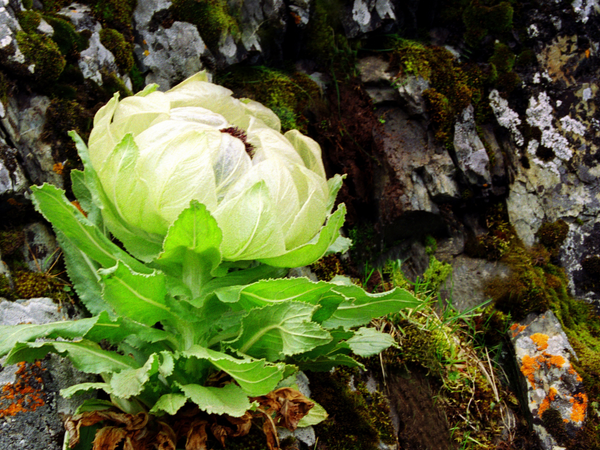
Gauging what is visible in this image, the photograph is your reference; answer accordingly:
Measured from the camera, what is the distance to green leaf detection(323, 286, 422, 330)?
1657 mm

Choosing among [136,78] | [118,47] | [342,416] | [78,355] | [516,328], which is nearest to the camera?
[78,355]

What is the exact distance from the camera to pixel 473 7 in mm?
3193

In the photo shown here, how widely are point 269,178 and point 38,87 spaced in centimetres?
123

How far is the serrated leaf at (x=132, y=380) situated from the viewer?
1.32 meters

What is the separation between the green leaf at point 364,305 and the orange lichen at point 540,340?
53.3 inches

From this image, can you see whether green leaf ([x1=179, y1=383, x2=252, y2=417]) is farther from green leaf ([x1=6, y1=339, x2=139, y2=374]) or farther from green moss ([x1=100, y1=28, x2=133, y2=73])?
green moss ([x1=100, y1=28, x2=133, y2=73])

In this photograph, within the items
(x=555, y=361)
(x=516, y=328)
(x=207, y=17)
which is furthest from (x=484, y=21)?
(x=555, y=361)

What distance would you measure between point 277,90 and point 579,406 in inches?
92.7

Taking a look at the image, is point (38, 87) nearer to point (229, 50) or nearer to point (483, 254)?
point (229, 50)

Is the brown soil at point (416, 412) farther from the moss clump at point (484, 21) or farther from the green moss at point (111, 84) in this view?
the moss clump at point (484, 21)

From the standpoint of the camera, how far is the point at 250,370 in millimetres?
1396

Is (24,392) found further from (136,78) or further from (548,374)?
(548,374)

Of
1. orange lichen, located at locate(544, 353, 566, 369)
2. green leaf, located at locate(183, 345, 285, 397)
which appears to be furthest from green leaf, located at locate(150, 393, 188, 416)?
orange lichen, located at locate(544, 353, 566, 369)

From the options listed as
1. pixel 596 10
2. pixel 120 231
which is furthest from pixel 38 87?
pixel 596 10
